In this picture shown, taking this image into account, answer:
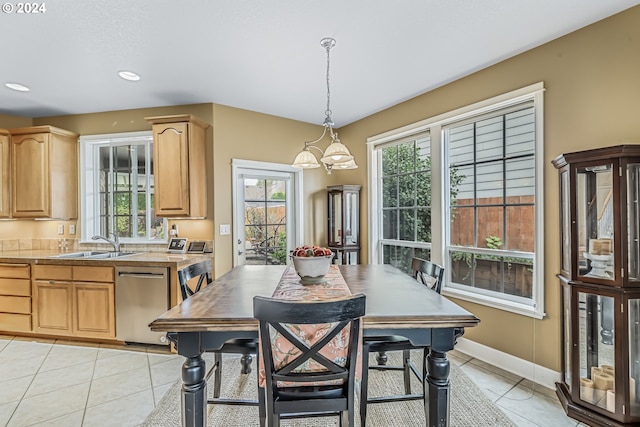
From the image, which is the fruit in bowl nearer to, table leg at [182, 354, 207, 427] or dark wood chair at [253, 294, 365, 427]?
dark wood chair at [253, 294, 365, 427]

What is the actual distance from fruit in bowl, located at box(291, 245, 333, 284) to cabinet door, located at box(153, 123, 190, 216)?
1995 mm

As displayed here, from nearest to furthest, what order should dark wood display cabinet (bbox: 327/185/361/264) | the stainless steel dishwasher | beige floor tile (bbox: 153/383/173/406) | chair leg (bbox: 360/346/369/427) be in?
1. chair leg (bbox: 360/346/369/427)
2. beige floor tile (bbox: 153/383/173/406)
3. the stainless steel dishwasher
4. dark wood display cabinet (bbox: 327/185/361/264)

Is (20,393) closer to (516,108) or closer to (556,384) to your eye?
(556,384)

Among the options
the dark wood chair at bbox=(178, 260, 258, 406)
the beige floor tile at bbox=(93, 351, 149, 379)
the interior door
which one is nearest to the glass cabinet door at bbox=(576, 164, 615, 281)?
the dark wood chair at bbox=(178, 260, 258, 406)

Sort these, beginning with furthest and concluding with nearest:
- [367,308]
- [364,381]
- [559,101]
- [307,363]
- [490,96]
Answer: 1. [490,96]
2. [559,101]
3. [364,381]
4. [367,308]
5. [307,363]

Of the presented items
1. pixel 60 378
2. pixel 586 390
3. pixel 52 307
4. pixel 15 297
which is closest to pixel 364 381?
pixel 586 390

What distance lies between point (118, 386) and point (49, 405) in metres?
0.42

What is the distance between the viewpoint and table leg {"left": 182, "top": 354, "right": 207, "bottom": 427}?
57.1 inches

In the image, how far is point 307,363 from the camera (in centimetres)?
143

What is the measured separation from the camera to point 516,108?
2691 millimetres

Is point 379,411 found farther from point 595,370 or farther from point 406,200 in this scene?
point 406,200

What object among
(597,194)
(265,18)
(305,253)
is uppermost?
(265,18)

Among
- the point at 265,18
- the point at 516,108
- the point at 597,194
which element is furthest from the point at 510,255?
the point at 265,18

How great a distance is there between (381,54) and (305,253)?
1.77m
